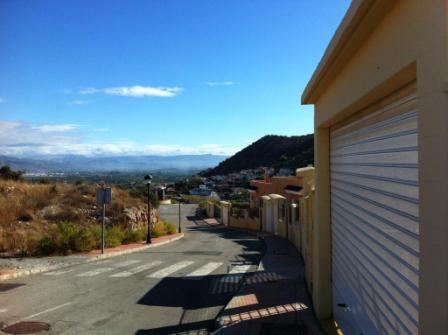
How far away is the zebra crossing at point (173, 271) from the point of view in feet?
42.0

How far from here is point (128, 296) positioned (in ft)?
35.0

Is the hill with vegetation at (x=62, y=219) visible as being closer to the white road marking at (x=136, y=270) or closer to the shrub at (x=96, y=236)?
the shrub at (x=96, y=236)

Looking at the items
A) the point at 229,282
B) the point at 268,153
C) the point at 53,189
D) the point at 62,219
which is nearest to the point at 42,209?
the point at 62,219

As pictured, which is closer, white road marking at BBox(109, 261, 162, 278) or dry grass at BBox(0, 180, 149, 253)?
white road marking at BBox(109, 261, 162, 278)

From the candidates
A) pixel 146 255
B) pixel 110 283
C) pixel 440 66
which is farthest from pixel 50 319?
pixel 146 255

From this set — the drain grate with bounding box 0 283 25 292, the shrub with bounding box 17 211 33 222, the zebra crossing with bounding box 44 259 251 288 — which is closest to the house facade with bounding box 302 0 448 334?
the zebra crossing with bounding box 44 259 251 288

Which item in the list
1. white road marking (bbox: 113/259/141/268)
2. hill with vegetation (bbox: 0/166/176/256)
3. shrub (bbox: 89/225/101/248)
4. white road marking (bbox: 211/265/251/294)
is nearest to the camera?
white road marking (bbox: 211/265/251/294)

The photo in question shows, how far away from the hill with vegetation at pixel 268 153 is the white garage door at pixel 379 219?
7833 cm

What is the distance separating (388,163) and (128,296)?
7948mm

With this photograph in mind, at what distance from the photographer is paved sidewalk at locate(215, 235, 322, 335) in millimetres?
7914

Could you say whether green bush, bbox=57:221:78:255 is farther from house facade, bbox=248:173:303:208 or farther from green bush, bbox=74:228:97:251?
house facade, bbox=248:173:303:208

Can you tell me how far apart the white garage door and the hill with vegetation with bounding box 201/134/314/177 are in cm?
7833

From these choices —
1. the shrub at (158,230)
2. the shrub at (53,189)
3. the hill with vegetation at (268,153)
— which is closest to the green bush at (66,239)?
the shrub at (158,230)

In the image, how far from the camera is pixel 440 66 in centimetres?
274
